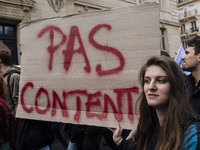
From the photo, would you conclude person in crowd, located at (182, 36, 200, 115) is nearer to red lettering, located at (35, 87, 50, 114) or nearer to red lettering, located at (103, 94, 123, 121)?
red lettering, located at (103, 94, 123, 121)

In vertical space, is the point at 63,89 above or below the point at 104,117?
above

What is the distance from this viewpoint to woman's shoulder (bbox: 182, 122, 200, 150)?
1171 millimetres

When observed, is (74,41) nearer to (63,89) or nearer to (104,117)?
(63,89)

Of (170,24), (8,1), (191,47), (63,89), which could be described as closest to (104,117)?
(63,89)

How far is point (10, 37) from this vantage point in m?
10.5

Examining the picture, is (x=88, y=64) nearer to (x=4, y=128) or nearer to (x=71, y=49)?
(x=71, y=49)

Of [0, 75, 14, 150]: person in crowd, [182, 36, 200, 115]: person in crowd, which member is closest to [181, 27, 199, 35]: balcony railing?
[182, 36, 200, 115]: person in crowd

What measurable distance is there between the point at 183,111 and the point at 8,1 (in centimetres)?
1007

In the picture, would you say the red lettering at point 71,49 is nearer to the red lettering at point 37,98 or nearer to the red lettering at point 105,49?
the red lettering at point 105,49

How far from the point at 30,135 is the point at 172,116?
169 cm

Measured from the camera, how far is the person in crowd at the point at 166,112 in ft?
4.06

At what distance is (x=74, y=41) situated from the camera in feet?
7.12

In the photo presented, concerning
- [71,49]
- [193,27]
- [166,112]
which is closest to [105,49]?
[71,49]

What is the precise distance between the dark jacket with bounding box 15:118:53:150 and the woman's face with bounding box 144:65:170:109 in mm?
1540
